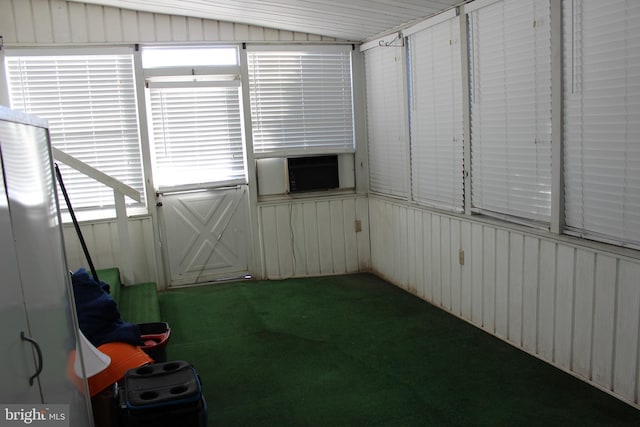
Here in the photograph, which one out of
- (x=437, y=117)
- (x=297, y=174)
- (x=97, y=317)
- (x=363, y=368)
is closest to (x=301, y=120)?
(x=297, y=174)

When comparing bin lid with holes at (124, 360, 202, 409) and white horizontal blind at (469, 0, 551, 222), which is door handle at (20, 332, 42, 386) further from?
white horizontal blind at (469, 0, 551, 222)

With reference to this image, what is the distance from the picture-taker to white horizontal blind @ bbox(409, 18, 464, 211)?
4.94 metres

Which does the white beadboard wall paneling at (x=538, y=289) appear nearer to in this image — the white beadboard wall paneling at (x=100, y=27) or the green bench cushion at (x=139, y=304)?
the green bench cushion at (x=139, y=304)

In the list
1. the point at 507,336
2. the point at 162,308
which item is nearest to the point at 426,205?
the point at 507,336

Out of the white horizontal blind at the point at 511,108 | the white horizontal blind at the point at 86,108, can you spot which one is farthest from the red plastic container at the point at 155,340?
the white horizontal blind at the point at 511,108

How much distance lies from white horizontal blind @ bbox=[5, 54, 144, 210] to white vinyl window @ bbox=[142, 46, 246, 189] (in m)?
0.26

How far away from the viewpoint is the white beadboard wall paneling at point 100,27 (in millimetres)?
5785

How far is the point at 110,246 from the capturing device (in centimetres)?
619

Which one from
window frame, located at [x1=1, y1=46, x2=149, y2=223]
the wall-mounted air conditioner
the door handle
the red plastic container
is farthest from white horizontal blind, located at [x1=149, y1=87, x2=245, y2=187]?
the door handle

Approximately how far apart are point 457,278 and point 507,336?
2.58 ft

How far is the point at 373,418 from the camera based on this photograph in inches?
133

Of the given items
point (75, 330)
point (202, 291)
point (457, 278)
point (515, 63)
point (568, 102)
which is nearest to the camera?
point (75, 330)

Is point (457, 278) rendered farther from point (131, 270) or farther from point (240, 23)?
point (240, 23)

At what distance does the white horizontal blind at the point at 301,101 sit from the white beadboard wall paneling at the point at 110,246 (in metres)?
1.63
